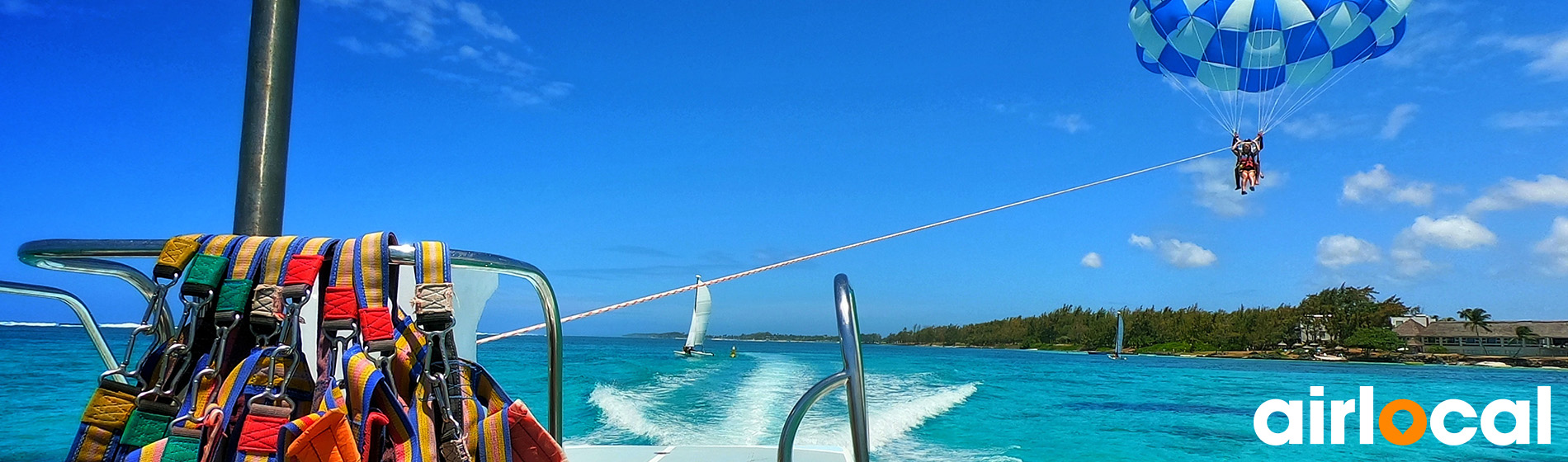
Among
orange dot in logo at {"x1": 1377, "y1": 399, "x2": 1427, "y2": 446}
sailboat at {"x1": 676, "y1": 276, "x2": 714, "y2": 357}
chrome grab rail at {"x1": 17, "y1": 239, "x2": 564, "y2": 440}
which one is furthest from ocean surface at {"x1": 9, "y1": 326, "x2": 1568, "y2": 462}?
chrome grab rail at {"x1": 17, "y1": 239, "x2": 564, "y2": 440}

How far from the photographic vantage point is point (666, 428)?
41.9 feet

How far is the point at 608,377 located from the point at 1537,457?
854 inches

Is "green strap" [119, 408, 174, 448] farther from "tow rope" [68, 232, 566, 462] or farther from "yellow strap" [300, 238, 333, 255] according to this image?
"yellow strap" [300, 238, 333, 255]

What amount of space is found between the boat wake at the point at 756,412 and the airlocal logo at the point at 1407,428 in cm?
770

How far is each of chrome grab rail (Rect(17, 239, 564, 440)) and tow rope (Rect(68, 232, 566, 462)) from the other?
34 mm

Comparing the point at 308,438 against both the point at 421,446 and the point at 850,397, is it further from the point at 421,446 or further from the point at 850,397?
the point at 850,397

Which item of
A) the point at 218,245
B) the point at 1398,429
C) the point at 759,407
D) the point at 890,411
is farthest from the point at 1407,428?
the point at 218,245

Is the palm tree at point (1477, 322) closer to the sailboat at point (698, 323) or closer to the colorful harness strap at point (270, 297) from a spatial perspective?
the sailboat at point (698, 323)

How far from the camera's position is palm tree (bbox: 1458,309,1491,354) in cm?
6456

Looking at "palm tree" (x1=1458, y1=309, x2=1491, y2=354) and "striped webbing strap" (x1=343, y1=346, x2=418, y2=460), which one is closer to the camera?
"striped webbing strap" (x1=343, y1=346, x2=418, y2=460)

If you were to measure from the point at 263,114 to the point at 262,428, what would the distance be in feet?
2.54

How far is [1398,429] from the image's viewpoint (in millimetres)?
22406

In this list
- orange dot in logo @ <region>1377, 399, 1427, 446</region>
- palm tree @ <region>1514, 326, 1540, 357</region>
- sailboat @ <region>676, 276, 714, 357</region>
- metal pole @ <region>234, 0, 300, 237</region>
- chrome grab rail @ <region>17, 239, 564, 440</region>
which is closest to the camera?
chrome grab rail @ <region>17, 239, 564, 440</region>

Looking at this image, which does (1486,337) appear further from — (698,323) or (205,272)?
(205,272)
